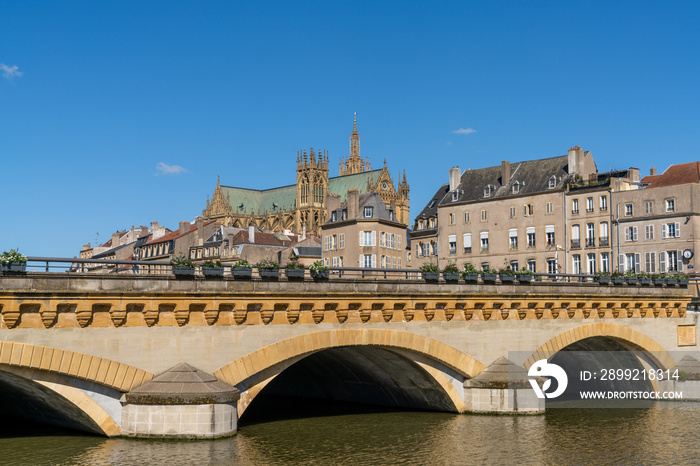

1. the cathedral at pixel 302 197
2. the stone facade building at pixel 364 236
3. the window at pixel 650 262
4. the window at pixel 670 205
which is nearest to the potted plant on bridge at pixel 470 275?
the window at pixel 670 205

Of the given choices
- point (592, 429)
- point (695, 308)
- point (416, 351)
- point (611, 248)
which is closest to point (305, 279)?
point (416, 351)

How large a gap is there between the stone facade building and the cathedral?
221 feet

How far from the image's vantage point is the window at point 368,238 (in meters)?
79.1

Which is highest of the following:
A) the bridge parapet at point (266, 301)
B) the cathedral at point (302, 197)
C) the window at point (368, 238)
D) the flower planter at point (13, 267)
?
the cathedral at point (302, 197)

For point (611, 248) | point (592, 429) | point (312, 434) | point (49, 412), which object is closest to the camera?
point (49, 412)

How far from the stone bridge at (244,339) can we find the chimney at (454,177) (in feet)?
137

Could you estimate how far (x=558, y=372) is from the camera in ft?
125

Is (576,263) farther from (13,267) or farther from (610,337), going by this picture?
(13,267)

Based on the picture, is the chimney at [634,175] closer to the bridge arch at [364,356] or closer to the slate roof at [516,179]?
the slate roof at [516,179]

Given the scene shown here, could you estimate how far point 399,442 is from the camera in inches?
1094

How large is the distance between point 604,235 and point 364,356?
3984cm

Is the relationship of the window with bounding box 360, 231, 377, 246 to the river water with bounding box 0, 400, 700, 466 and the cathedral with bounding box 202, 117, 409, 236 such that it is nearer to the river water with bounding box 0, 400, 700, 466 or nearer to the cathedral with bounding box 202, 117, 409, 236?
the river water with bounding box 0, 400, 700, 466

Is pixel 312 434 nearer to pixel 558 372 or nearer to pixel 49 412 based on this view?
pixel 49 412

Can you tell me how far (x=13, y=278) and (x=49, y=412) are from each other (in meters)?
7.02
